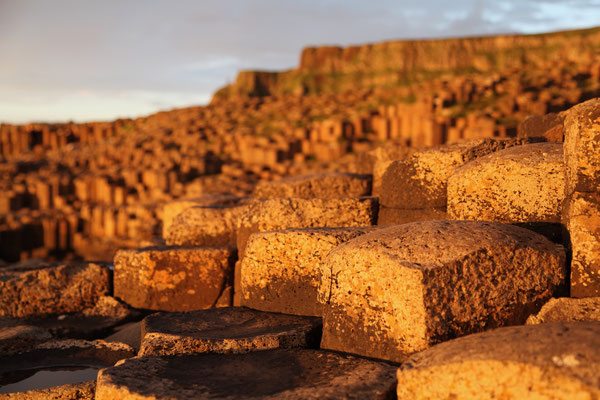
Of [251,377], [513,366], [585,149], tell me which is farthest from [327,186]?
[513,366]

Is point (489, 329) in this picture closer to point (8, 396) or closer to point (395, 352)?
point (395, 352)

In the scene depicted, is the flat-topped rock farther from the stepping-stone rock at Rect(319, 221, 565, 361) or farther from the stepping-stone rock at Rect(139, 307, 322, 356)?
the stepping-stone rock at Rect(139, 307, 322, 356)

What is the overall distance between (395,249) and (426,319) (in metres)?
0.47

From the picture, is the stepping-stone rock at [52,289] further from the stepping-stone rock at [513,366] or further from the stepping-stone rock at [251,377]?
the stepping-stone rock at [513,366]

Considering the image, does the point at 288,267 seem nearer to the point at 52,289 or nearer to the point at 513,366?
the point at 513,366

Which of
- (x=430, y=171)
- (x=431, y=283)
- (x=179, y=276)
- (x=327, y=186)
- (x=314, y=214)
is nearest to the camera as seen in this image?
(x=431, y=283)

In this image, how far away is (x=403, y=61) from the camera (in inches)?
2266

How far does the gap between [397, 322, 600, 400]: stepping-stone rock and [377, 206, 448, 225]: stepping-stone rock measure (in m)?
1.87

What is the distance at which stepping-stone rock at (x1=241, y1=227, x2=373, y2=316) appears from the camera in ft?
13.9

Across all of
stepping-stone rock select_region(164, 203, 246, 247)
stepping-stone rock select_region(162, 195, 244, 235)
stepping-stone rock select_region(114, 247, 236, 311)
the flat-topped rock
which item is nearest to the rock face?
the flat-topped rock

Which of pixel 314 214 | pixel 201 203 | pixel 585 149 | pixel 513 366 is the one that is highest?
pixel 585 149

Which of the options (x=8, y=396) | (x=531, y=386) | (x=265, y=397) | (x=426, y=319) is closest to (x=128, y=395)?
(x=265, y=397)

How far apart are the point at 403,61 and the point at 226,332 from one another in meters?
56.7

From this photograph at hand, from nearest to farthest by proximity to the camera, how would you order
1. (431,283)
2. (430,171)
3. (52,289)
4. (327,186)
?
1. (431,283)
2. (430,171)
3. (52,289)
4. (327,186)
